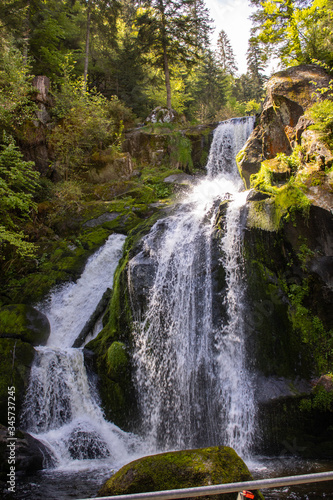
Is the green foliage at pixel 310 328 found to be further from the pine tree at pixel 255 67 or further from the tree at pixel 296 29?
the pine tree at pixel 255 67

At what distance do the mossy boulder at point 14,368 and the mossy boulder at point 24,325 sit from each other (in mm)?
585

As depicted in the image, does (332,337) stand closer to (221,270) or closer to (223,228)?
(221,270)

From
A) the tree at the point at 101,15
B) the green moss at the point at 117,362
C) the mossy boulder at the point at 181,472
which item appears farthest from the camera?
the tree at the point at 101,15

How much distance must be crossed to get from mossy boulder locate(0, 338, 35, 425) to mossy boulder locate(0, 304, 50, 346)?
0.58 meters

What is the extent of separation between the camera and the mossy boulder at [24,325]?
730 centimetres

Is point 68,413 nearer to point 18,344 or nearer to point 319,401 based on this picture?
point 18,344

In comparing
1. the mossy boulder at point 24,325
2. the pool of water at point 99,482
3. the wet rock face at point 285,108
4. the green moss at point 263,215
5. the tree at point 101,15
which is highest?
the tree at point 101,15

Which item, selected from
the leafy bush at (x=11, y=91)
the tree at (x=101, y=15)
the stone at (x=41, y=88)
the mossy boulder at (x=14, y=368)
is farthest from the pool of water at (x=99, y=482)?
the tree at (x=101, y=15)

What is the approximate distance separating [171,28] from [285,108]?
14703 millimetres

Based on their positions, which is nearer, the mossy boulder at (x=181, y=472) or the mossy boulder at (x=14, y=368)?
the mossy boulder at (x=181, y=472)

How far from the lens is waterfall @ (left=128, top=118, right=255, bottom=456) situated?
6066 millimetres

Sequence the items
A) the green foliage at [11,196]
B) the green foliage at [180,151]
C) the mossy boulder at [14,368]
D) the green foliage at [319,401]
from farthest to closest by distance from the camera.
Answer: the green foliage at [180,151], the green foliage at [11,196], the mossy boulder at [14,368], the green foliage at [319,401]

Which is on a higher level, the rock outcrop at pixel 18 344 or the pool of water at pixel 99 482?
the rock outcrop at pixel 18 344

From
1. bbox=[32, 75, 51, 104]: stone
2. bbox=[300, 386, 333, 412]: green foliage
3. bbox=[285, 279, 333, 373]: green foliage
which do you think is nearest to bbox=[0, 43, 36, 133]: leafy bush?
bbox=[32, 75, 51, 104]: stone
